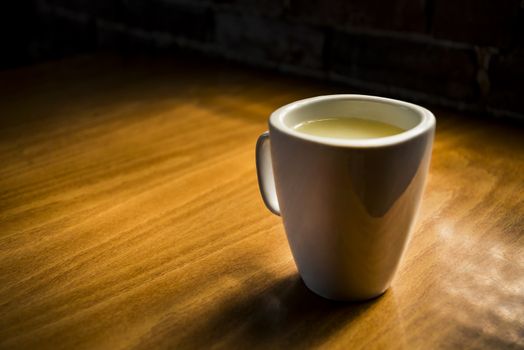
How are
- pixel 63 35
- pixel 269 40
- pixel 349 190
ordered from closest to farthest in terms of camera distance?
1. pixel 349 190
2. pixel 269 40
3. pixel 63 35

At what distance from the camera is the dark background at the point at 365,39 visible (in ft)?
2.83

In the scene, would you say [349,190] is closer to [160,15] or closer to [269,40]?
[269,40]

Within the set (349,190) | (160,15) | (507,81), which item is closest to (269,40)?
(160,15)

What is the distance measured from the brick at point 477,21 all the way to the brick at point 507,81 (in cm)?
2

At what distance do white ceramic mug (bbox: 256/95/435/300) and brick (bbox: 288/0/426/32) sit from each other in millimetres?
507

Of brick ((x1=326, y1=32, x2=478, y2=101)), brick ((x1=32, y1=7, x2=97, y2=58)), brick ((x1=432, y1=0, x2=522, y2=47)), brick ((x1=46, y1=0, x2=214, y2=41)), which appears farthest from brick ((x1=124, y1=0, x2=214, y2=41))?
brick ((x1=432, y1=0, x2=522, y2=47))

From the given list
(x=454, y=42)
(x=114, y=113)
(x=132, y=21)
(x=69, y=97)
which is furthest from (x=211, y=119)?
(x=132, y=21)

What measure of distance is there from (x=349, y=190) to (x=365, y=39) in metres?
0.65

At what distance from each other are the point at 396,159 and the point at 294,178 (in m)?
0.07

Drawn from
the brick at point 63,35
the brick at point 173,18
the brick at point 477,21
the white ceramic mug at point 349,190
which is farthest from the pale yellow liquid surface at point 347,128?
the brick at point 63,35

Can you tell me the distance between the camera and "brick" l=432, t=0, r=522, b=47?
830 millimetres

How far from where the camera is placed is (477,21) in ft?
2.82

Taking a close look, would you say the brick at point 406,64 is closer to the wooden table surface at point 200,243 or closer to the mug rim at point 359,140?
the wooden table surface at point 200,243

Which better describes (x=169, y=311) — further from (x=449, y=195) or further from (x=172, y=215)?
(x=449, y=195)
